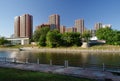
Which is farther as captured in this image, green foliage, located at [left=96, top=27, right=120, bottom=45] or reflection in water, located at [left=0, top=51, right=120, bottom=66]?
green foliage, located at [left=96, top=27, right=120, bottom=45]

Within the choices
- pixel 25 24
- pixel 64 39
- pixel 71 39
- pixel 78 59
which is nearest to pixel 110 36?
pixel 71 39

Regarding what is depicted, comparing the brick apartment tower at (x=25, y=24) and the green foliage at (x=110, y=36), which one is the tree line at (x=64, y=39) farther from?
the brick apartment tower at (x=25, y=24)

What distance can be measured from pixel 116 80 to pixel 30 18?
576ft

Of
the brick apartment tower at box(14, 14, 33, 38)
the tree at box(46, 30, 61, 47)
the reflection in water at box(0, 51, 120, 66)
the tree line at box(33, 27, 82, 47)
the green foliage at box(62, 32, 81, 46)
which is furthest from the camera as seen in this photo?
the brick apartment tower at box(14, 14, 33, 38)

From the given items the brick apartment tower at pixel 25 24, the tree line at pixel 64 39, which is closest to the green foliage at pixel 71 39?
the tree line at pixel 64 39

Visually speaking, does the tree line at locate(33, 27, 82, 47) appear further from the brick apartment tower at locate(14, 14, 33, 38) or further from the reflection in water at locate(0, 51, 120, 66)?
the brick apartment tower at locate(14, 14, 33, 38)

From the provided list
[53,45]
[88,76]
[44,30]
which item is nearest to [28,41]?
[44,30]

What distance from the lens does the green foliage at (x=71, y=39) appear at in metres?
118

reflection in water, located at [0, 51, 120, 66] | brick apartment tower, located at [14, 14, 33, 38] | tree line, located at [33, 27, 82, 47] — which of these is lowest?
reflection in water, located at [0, 51, 120, 66]

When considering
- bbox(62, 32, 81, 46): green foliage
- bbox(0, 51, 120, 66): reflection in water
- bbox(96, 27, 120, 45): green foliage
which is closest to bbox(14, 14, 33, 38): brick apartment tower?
bbox(62, 32, 81, 46): green foliage

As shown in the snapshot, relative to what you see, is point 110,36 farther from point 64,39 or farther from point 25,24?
point 25,24

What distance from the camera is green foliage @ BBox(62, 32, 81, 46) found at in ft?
386

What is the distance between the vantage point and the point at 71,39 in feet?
386

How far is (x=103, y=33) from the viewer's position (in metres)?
131
